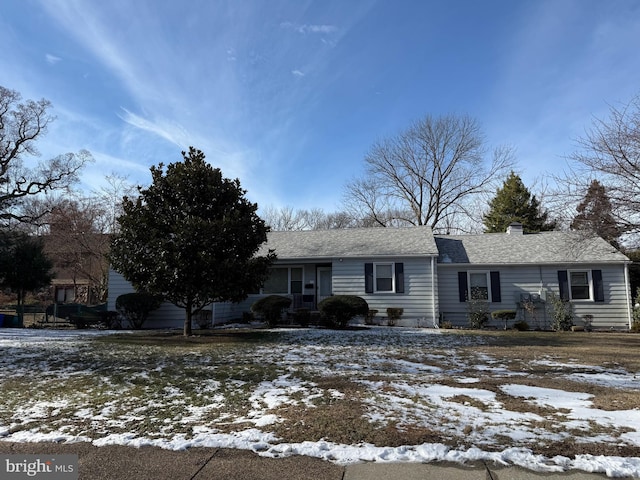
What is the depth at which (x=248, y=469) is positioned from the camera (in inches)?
137

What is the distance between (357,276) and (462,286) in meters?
4.36

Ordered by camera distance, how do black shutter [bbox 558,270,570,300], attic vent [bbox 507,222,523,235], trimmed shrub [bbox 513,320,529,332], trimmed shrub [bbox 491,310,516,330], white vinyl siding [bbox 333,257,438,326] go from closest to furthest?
trimmed shrub [bbox 513,320,529,332] → trimmed shrub [bbox 491,310,516,330] → black shutter [bbox 558,270,570,300] → white vinyl siding [bbox 333,257,438,326] → attic vent [bbox 507,222,523,235]

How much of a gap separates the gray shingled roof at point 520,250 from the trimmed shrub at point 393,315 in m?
2.93

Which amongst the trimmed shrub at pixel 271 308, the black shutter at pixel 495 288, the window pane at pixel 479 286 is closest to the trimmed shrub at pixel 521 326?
the black shutter at pixel 495 288

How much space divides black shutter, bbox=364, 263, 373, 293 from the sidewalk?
14415 millimetres

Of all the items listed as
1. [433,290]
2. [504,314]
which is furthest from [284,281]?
[504,314]

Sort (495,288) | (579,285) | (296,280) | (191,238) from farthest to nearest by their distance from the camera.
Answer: (296,280)
(495,288)
(579,285)
(191,238)

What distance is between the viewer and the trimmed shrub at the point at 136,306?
664 inches

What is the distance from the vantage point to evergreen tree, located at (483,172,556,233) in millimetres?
32281

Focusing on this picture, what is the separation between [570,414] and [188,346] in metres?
8.32

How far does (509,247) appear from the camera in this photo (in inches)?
760

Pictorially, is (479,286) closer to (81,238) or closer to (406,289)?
(406,289)

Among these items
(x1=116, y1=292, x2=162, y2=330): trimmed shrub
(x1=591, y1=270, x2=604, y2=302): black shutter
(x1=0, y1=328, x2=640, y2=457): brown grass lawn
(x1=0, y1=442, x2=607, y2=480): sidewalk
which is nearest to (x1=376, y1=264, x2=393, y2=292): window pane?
(x1=0, y1=328, x2=640, y2=457): brown grass lawn

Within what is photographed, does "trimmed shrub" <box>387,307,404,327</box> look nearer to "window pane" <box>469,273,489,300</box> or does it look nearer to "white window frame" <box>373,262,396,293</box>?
"white window frame" <box>373,262,396,293</box>
